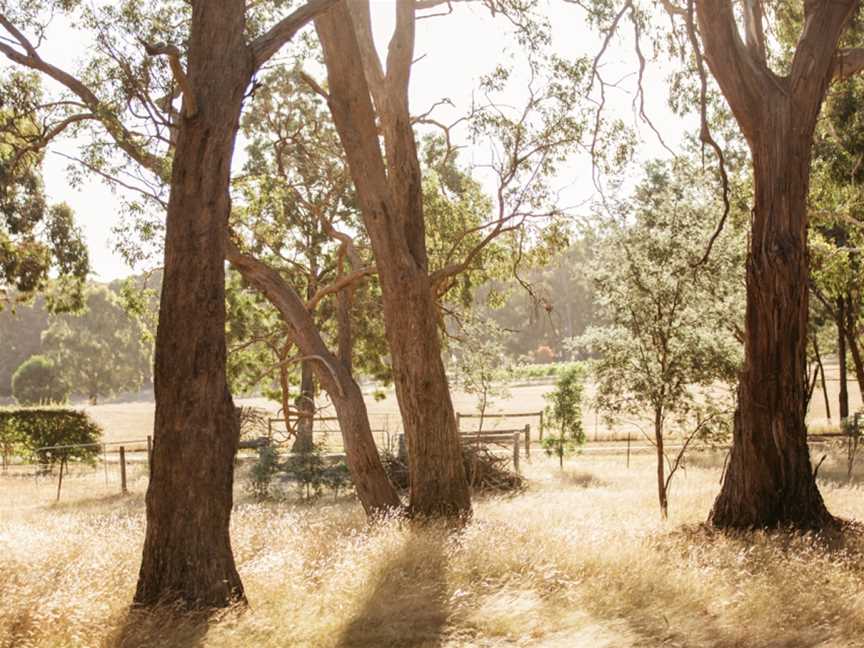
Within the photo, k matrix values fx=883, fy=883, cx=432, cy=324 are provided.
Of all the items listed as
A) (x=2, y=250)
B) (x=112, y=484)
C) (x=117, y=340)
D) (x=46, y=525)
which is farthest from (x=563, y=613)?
(x=117, y=340)

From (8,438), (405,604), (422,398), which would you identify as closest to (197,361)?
(405,604)

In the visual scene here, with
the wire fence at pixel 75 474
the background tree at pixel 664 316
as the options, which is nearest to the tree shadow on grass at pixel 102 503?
the wire fence at pixel 75 474

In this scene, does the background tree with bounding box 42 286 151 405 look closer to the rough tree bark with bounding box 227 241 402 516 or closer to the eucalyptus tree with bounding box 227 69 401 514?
the eucalyptus tree with bounding box 227 69 401 514

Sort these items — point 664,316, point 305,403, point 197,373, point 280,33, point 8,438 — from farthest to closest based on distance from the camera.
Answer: point 8,438
point 305,403
point 664,316
point 280,33
point 197,373

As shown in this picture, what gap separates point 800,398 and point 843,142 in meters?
8.57

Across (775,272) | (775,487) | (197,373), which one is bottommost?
(775,487)

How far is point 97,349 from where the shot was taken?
77062mm

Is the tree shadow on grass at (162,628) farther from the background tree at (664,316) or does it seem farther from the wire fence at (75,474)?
the wire fence at (75,474)

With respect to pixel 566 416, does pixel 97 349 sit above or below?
above

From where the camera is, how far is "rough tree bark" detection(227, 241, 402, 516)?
13.3 m

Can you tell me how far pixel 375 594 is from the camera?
7.20m

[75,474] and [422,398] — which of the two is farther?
[75,474]

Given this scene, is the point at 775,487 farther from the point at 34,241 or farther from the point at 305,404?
the point at 305,404

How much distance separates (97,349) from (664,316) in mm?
70247
